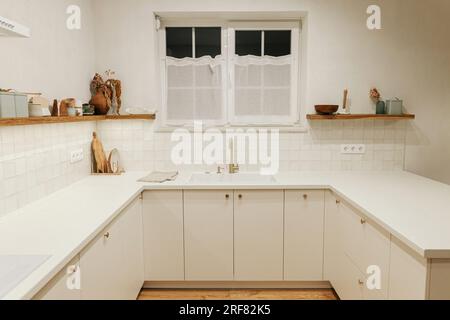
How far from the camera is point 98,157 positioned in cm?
328

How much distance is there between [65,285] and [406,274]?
1.45 metres

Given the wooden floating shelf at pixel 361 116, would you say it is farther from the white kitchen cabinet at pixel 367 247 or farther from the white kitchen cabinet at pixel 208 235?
the white kitchen cabinet at pixel 208 235

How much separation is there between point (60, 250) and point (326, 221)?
6.46ft

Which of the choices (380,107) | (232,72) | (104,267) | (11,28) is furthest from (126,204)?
(380,107)

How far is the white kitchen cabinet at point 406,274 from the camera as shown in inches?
62.6

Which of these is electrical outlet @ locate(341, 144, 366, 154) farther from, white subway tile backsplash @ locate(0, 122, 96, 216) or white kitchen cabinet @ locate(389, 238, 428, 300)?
white subway tile backsplash @ locate(0, 122, 96, 216)

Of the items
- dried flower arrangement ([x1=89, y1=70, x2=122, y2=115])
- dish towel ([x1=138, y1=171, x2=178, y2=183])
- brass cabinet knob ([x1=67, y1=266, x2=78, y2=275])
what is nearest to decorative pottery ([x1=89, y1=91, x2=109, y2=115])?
dried flower arrangement ([x1=89, y1=70, x2=122, y2=115])

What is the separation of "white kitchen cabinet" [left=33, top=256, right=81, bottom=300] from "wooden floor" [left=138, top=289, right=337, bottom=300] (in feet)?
4.51

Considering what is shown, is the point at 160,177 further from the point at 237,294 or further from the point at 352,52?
the point at 352,52

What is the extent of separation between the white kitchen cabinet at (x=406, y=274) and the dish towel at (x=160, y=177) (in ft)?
5.71

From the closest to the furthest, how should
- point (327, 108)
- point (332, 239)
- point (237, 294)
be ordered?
1. point (332, 239)
2. point (237, 294)
3. point (327, 108)

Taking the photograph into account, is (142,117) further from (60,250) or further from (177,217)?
(60,250)

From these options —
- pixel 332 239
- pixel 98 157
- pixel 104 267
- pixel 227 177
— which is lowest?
pixel 332 239

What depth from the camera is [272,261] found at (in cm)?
297
